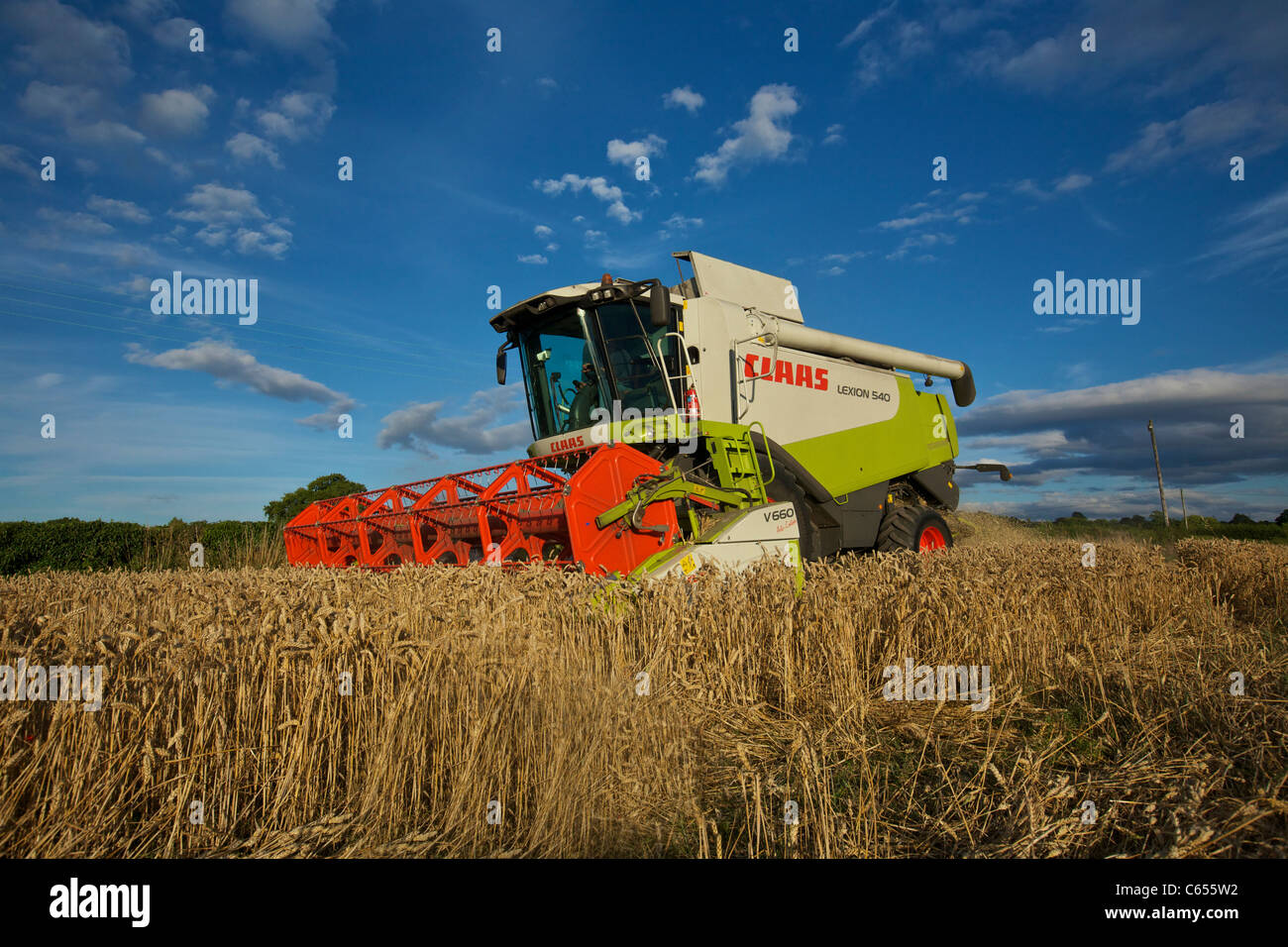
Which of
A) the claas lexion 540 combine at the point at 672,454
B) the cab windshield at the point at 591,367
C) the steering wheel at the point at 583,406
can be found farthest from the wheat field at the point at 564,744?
the steering wheel at the point at 583,406

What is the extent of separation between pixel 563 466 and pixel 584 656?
3989mm

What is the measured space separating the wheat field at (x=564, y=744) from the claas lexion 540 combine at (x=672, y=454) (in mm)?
1521

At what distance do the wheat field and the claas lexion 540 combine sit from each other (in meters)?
1.52

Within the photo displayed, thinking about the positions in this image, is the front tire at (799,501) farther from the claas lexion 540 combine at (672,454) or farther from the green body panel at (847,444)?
the green body panel at (847,444)

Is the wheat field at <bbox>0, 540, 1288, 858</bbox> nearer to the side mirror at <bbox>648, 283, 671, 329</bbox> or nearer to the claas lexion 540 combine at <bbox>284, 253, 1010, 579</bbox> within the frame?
the claas lexion 540 combine at <bbox>284, 253, 1010, 579</bbox>

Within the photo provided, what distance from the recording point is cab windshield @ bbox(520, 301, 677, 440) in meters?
7.25

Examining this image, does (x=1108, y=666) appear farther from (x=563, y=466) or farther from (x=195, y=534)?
(x=195, y=534)

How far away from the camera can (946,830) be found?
7.90 feet

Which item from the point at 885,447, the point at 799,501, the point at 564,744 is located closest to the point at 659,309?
the point at 799,501

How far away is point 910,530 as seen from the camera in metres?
9.37

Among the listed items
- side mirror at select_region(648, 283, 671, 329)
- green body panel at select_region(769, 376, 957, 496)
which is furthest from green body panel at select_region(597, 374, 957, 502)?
Answer: side mirror at select_region(648, 283, 671, 329)

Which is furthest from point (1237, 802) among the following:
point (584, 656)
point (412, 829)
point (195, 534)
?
point (195, 534)

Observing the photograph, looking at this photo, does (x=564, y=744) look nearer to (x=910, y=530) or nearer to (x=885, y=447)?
(x=910, y=530)

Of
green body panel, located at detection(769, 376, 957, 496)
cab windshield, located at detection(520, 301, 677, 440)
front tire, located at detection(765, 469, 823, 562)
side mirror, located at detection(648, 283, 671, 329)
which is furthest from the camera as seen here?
green body panel, located at detection(769, 376, 957, 496)
